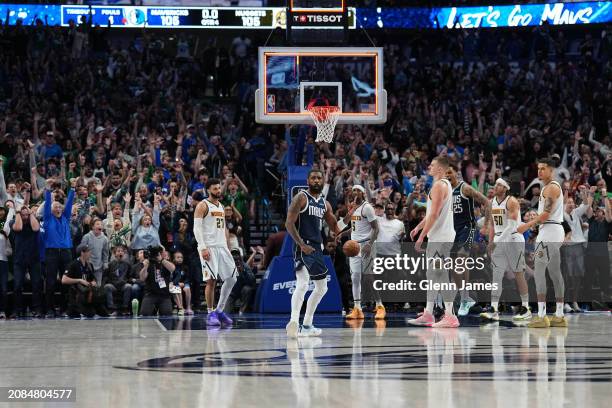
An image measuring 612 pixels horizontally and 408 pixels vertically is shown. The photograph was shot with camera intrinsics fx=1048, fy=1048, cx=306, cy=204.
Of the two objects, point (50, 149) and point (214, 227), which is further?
point (50, 149)

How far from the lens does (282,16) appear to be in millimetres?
31953

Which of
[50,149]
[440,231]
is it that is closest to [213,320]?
[440,231]

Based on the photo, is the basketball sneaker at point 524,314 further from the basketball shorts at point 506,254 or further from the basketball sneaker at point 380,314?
the basketball sneaker at point 380,314

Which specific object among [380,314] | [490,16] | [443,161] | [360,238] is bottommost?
[380,314]

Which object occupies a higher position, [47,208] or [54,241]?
[47,208]

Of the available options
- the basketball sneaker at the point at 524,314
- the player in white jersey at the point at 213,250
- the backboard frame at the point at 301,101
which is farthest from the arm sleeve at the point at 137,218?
the basketball sneaker at the point at 524,314

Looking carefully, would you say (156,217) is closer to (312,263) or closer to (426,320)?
(426,320)

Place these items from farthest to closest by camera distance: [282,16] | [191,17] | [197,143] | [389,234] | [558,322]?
[191,17] → [282,16] → [197,143] → [389,234] → [558,322]

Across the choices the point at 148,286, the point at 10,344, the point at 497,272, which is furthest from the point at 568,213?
the point at 10,344

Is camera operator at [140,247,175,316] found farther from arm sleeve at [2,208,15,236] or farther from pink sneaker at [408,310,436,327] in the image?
pink sneaker at [408,310,436,327]

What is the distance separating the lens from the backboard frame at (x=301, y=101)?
1798 cm

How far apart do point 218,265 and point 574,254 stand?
7.34 m

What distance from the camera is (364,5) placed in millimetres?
33125

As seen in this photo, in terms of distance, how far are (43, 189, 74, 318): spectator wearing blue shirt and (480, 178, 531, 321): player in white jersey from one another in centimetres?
733
